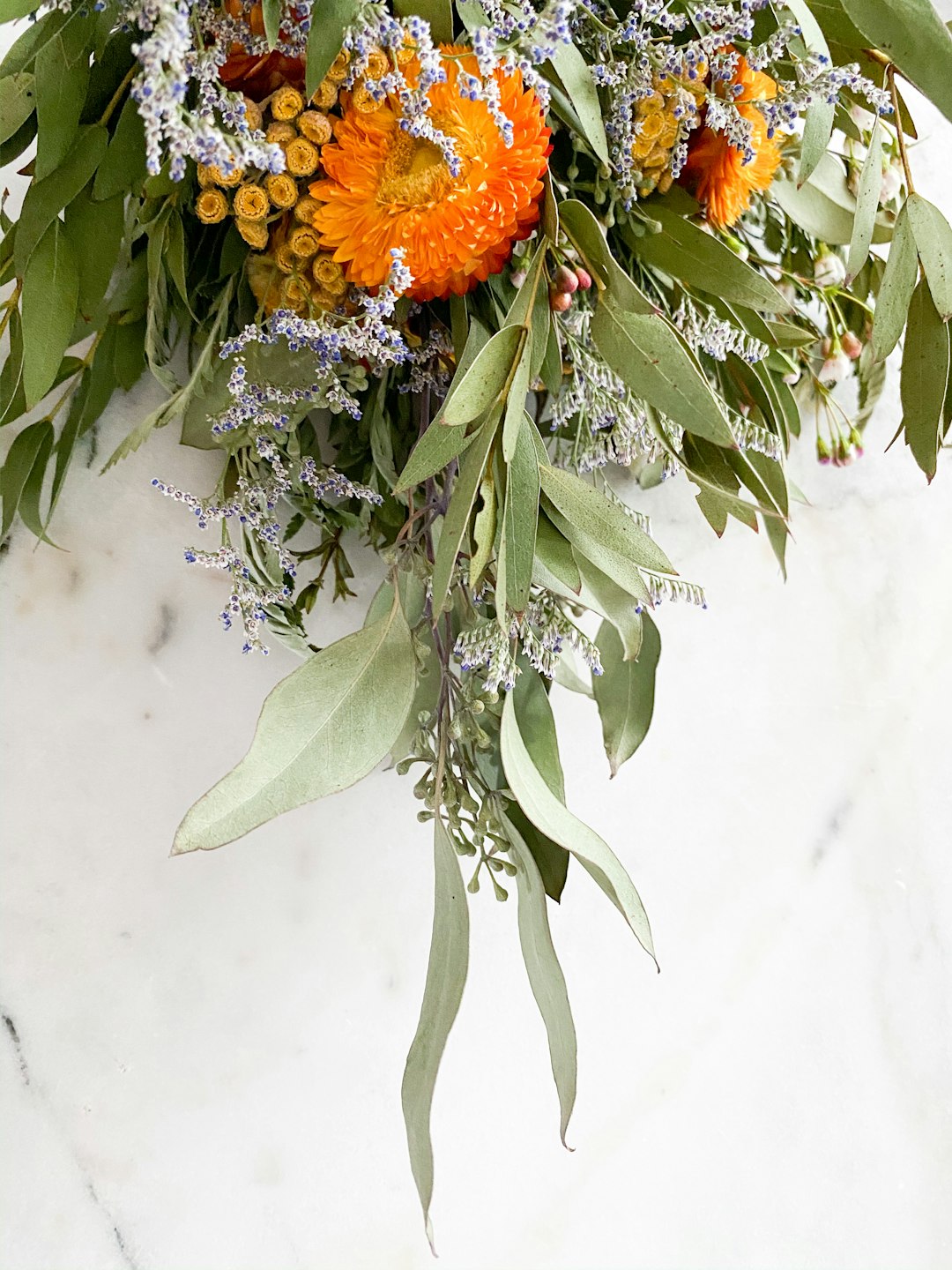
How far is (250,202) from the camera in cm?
44

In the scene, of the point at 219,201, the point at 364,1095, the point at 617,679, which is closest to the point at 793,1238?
the point at 364,1095

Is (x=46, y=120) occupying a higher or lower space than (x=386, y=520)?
higher

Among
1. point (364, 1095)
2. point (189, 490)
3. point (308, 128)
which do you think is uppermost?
point (308, 128)

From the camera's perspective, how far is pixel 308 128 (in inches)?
17.0

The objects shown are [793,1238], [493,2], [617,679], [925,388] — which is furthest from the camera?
[793,1238]

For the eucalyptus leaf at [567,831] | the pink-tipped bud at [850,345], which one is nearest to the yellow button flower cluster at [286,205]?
the eucalyptus leaf at [567,831]

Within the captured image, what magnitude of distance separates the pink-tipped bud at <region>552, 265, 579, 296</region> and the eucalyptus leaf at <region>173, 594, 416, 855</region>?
0.16 meters

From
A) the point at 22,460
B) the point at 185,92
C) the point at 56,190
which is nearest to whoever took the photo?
the point at 185,92

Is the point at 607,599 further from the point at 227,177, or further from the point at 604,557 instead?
the point at 227,177

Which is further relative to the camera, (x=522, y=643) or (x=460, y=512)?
(x=522, y=643)

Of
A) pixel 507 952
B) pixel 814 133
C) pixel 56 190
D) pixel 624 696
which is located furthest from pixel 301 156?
pixel 507 952

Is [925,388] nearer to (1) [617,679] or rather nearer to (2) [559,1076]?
(1) [617,679]

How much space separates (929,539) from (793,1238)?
534 mm

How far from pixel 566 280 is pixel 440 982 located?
324 millimetres
